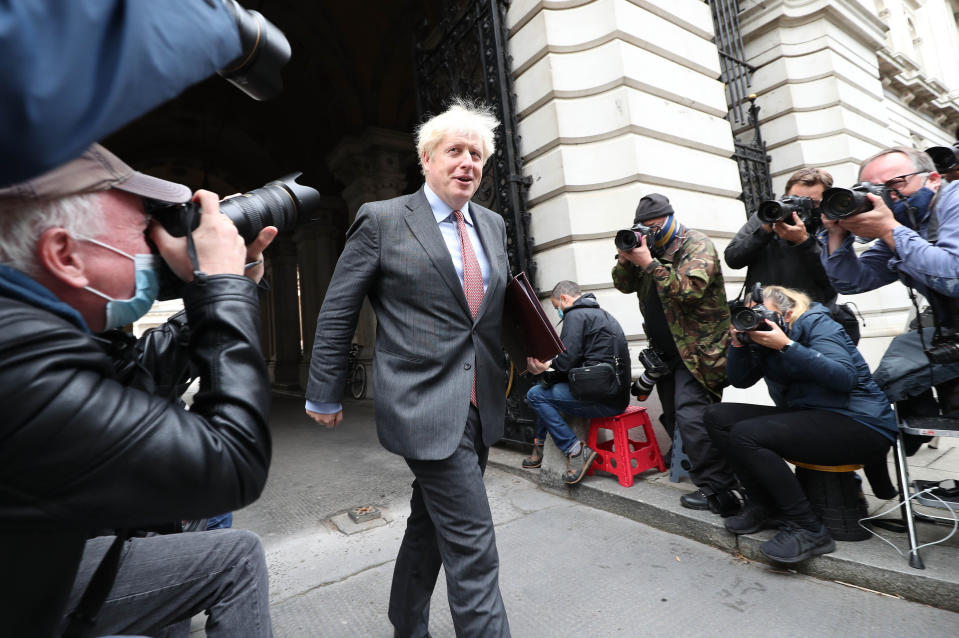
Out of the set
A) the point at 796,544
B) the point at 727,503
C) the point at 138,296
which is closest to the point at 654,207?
the point at 727,503

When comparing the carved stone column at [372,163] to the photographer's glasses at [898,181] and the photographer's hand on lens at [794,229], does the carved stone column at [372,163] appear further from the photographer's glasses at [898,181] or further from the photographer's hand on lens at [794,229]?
the photographer's glasses at [898,181]

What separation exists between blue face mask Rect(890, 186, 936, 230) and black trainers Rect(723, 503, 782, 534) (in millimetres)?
1602

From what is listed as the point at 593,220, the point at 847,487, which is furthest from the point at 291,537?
the point at 593,220

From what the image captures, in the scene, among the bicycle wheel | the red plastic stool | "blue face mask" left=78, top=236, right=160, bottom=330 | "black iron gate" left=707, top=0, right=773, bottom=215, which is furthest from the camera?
the bicycle wheel

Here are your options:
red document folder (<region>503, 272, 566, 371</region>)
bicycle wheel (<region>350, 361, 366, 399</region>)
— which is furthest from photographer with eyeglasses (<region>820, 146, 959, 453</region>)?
bicycle wheel (<region>350, 361, 366, 399</region>)

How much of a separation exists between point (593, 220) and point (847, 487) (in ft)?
9.41

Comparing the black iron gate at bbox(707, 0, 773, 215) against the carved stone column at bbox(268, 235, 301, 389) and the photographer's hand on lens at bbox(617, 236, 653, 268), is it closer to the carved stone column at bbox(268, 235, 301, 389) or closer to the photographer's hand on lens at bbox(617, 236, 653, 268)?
the photographer's hand on lens at bbox(617, 236, 653, 268)

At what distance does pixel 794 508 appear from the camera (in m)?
2.39

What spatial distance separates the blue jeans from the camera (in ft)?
11.9

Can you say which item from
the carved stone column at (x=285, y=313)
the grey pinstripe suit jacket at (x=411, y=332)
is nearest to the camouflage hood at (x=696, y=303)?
the grey pinstripe suit jacket at (x=411, y=332)

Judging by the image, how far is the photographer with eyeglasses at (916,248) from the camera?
78.8 inches

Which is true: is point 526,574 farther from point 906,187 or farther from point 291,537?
point 906,187

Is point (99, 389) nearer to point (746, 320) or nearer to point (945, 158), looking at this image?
point (746, 320)

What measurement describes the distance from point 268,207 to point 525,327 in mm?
1239
